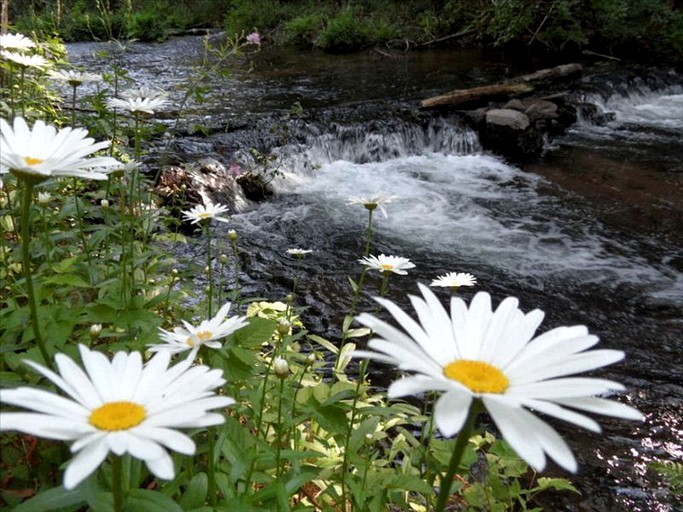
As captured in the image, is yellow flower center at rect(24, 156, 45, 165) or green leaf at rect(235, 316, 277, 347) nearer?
yellow flower center at rect(24, 156, 45, 165)

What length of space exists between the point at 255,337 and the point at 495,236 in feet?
13.1

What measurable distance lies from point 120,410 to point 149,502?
11.8 inches

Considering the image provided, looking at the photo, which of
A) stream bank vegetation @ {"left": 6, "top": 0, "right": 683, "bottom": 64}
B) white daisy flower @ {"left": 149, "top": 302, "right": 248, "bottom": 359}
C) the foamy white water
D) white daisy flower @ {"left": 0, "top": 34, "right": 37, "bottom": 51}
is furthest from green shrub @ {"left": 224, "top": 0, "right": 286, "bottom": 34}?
white daisy flower @ {"left": 149, "top": 302, "right": 248, "bottom": 359}

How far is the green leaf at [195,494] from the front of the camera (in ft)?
3.42

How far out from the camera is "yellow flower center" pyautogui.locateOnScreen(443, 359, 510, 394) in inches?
25.5

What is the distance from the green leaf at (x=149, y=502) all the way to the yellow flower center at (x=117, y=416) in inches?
10.7

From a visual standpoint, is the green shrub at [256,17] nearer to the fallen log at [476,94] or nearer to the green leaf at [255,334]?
the fallen log at [476,94]

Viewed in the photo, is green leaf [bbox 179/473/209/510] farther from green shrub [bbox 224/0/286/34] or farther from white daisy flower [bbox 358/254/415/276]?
green shrub [bbox 224/0/286/34]

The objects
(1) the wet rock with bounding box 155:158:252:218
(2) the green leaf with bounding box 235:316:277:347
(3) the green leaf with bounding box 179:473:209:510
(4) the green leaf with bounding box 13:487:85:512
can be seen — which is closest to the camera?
(4) the green leaf with bounding box 13:487:85:512

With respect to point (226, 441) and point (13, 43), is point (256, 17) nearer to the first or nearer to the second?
point (13, 43)

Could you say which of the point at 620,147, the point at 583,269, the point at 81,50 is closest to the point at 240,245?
the point at 583,269

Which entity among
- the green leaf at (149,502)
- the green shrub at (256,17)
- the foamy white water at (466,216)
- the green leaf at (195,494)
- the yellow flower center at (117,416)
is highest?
the green shrub at (256,17)

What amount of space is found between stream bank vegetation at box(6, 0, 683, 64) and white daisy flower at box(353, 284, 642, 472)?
33.5ft

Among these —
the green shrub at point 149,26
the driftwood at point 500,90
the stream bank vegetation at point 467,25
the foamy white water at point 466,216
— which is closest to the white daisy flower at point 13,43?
the foamy white water at point 466,216
